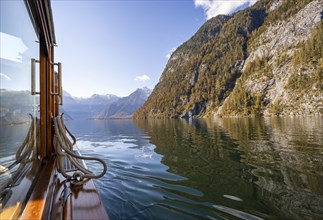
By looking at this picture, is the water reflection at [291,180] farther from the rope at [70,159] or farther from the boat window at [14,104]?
the boat window at [14,104]

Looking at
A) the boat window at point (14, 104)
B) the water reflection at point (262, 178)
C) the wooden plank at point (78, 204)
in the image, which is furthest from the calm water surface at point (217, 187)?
the boat window at point (14, 104)

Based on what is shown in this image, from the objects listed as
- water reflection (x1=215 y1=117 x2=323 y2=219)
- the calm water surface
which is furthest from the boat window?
water reflection (x1=215 y1=117 x2=323 y2=219)

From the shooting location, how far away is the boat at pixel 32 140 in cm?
191

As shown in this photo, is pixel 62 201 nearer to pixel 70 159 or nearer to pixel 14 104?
pixel 70 159

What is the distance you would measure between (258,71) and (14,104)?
294ft

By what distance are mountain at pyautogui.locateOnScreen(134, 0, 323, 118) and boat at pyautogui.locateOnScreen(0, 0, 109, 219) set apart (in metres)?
64.7

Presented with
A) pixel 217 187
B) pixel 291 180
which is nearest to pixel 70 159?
pixel 217 187

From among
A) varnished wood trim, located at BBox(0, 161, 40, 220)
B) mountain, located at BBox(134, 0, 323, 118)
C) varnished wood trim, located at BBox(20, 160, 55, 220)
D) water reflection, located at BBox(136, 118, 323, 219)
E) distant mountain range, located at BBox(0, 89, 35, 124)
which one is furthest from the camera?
mountain, located at BBox(134, 0, 323, 118)

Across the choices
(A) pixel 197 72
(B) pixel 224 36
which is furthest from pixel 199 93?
(B) pixel 224 36

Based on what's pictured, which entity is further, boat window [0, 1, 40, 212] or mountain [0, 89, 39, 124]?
mountain [0, 89, 39, 124]

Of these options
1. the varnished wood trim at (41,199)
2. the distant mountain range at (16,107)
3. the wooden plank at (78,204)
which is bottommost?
the wooden plank at (78,204)

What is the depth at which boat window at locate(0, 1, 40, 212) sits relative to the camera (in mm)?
1839

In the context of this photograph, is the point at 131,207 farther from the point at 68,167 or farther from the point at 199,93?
the point at 199,93

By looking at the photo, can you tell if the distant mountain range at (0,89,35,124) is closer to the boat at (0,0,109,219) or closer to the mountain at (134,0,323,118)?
the boat at (0,0,109,219)
